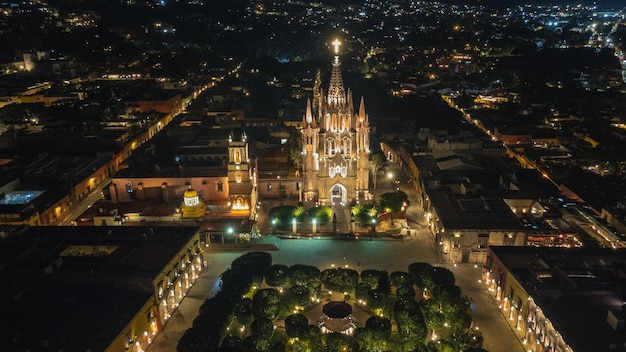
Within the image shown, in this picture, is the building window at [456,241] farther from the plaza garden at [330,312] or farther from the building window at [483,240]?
the plaza garden at [330,312]

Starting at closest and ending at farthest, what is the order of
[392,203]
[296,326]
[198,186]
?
[296,326] → [392,203] → [198,186]

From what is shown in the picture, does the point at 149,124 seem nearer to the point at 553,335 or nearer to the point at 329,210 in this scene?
the point at 329,210

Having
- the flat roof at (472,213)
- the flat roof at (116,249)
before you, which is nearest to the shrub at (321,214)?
the flat roof at (472,213)

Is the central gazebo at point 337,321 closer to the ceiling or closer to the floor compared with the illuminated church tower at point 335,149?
closer to the floor

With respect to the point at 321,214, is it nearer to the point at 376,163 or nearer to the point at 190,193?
the point at 190,193

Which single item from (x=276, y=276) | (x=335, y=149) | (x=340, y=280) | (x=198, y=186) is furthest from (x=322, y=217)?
(x=198, y=186)
